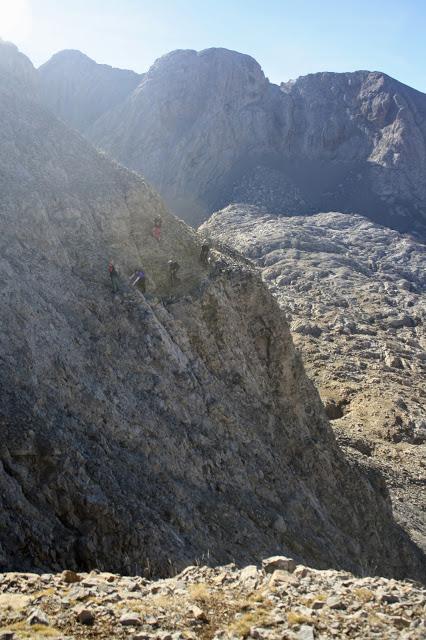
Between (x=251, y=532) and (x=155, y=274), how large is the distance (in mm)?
10958

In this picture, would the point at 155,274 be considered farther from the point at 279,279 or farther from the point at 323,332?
the point at 279,279

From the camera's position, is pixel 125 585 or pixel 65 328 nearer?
pixel 125 585

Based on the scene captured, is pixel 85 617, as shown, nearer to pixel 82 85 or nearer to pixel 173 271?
pixel 173 271

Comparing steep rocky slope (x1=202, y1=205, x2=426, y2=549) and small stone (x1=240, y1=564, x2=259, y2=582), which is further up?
steep rocky slope (x1=202, y1=205, x2=426, y2=549)

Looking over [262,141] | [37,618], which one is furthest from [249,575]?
[262,141]

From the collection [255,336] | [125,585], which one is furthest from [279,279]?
[125,585]

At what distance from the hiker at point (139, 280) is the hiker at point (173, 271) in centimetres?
201

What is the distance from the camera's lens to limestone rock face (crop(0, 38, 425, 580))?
12.4 meters

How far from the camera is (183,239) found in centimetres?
2536

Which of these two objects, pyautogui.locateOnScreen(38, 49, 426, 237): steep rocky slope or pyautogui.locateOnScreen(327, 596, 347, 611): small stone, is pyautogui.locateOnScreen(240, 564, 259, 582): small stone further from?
pyautogui.locateOnScreen(38, 49, 426, 237): steep rocky slope

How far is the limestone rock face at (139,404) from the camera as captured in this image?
12.4 m

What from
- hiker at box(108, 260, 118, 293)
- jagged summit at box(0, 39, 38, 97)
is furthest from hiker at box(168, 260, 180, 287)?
jagged summit at box(0, 39, 38, 97)

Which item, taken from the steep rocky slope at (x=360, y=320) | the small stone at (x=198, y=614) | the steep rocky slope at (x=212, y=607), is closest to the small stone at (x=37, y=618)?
the steep rocky slope at (x=212, y=607)

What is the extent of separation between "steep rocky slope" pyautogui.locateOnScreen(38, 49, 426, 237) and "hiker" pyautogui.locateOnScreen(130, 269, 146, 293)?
93134 millimetres
